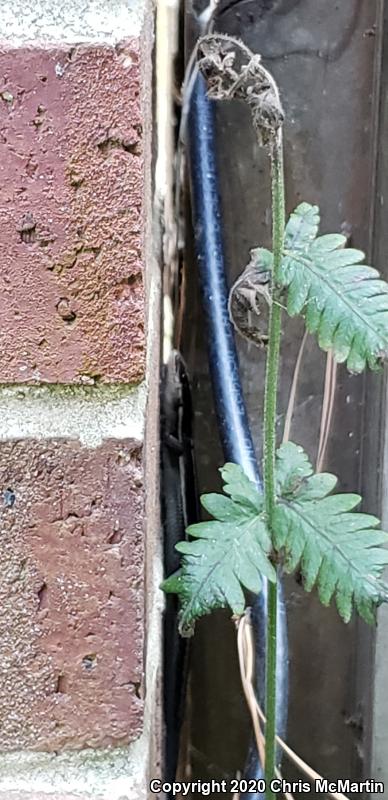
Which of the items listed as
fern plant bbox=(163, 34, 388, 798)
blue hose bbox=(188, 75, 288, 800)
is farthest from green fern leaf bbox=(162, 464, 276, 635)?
blue hose bbox=(188, 75, 288, 800)

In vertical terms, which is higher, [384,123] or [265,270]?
[384,123]

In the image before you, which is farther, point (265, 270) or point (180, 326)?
point (180, 326)

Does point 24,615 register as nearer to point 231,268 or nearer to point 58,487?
point 58,487

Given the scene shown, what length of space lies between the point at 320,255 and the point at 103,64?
0.34 ft

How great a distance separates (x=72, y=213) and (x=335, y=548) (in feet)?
0.54

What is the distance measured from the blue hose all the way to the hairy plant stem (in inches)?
3.7

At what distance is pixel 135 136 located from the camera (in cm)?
29

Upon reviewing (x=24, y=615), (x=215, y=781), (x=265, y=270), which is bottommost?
(x=215, y=781)

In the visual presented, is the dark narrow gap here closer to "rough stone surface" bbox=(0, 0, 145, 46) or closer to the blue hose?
the blue hose

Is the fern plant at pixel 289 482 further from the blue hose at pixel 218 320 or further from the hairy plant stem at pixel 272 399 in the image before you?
the blue hose at pixel 218 320

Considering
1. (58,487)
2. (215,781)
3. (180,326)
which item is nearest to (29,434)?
(58,487)

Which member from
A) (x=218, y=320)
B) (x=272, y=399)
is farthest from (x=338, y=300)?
(x=218, y=320)

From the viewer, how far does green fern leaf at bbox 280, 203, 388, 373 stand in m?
0.30

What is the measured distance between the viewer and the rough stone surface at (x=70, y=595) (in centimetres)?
31
